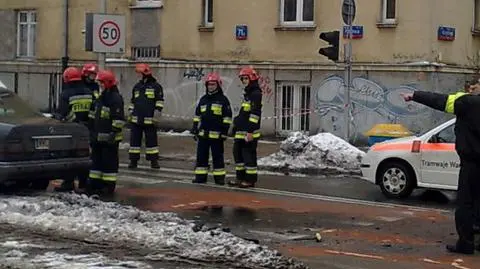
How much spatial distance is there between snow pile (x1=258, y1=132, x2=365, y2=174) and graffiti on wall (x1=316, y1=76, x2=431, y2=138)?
4.79m

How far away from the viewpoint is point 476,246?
9.45m

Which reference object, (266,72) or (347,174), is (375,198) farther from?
(266,72)

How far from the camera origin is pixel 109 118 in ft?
41.6

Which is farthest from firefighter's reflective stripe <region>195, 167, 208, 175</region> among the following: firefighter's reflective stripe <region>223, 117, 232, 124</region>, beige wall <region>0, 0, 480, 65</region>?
beige wall <region>0, 0, 480, 65</region>

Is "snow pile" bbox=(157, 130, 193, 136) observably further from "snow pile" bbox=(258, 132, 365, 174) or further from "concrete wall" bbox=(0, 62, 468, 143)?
"snow pile" bbox=(258, 132, 365, 174)

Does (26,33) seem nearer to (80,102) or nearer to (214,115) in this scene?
(214,115)

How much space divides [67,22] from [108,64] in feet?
8.62

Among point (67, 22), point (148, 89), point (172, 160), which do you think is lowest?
point (172, 160)

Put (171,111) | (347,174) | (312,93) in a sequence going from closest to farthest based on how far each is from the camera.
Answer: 1. (347,174)
2. (312,93)
3. (171,111)

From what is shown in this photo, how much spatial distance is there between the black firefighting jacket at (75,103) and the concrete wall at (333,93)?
37.1ft

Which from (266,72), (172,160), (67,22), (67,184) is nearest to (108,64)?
(67,22)

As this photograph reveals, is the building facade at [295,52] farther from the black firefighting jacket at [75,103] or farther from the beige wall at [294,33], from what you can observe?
the black firefighting jacket at [75,103]

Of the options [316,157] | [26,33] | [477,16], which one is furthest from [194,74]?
[316,157]

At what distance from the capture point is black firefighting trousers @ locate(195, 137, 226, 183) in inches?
556
